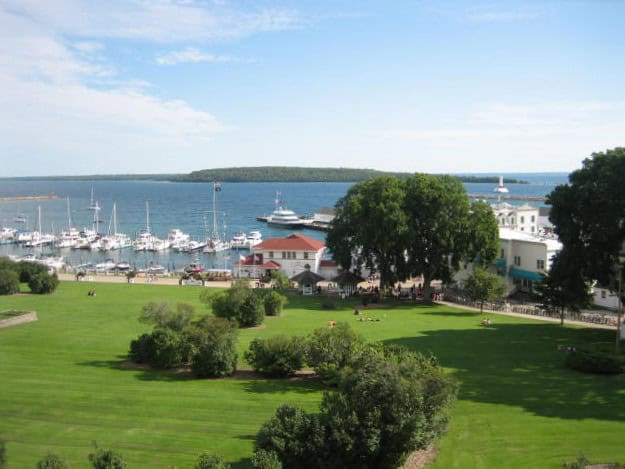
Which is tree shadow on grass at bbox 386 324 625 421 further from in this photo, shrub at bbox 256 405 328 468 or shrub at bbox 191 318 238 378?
shrub at bbox 191 318 238 378

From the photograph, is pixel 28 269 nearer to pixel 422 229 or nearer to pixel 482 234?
pixel 422 229

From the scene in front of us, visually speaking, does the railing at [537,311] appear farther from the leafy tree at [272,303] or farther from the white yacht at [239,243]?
the white yacht at [239,243]

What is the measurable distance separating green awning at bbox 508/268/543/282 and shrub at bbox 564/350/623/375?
26.8 meters

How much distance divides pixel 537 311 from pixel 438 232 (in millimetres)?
10383

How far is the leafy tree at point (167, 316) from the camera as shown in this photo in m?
30.0

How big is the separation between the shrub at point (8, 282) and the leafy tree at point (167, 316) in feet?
81.5

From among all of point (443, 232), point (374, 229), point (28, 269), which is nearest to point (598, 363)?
point (443, 232)

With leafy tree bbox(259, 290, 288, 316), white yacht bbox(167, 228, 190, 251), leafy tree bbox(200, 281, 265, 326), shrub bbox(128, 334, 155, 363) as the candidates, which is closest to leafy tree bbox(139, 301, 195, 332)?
shrub bbox(128, 334, 155, 363)

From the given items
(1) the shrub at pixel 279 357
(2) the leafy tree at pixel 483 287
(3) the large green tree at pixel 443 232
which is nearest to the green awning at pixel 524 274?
(3) the large green tree at pixel 443 232

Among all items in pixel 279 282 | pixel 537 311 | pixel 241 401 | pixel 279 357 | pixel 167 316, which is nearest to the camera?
pixel 241 401

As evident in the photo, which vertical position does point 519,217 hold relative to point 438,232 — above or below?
above

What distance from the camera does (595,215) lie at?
32250mm

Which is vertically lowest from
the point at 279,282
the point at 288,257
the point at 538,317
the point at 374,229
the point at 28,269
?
the point at 538,317

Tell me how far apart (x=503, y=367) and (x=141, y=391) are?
1653 centimetres
